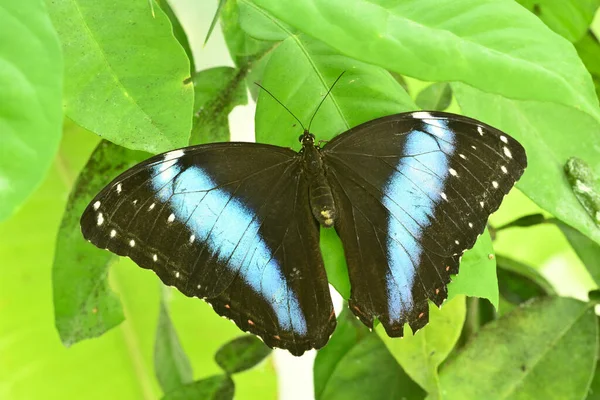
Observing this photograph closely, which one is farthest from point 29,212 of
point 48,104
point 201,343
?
point 48,104

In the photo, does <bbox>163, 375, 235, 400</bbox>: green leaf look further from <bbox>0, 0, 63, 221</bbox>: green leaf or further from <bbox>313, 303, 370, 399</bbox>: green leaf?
<bbox>0, 0, 63, 221</bbox>: green leaf

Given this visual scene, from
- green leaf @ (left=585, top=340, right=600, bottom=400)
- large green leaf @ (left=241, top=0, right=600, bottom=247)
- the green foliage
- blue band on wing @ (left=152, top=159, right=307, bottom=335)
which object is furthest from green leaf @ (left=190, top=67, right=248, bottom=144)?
green leaf @ (left=585, top=340, right=600, bottom=400)

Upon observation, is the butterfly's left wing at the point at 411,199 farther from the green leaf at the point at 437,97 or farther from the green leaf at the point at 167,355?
the green leaf at the point at 167,355

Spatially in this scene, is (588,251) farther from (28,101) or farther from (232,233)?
(28,101)

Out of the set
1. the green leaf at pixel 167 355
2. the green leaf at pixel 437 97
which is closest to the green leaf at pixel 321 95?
the green leaf at pixel 437 97

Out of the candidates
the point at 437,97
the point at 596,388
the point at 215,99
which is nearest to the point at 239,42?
the point at 215,99
